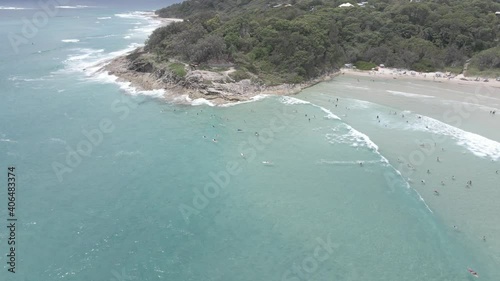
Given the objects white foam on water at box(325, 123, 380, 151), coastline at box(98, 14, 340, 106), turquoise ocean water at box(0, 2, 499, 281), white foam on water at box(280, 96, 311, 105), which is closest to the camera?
turquoise ocean water at box(0, 2, 499, 281)

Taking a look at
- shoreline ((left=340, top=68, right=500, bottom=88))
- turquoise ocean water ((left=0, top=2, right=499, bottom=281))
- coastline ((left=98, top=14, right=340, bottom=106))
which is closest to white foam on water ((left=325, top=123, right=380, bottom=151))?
turquoise ocean water ((left=0, top=2, right=499, bottom=281))

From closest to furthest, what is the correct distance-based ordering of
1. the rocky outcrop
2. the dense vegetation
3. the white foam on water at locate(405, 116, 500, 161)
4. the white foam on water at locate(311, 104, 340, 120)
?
the white foam on water at locate(405, 116, 500, 161) → the white foam on water at locate(311, 104, 340, 120) → the rocky outcrop → the dense vegetation

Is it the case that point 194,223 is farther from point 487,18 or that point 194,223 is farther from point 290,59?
point 487,18

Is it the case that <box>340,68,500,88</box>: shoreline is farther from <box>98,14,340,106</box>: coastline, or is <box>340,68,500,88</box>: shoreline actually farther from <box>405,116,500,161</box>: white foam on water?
<box>405,116,500,161</box>: white foam on water

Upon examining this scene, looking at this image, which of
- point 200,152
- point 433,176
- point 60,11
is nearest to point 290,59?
point 200,152

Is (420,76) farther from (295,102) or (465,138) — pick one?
(295,102)

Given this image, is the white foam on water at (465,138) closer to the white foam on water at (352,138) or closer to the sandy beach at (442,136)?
the sandy beach at (442,136)
